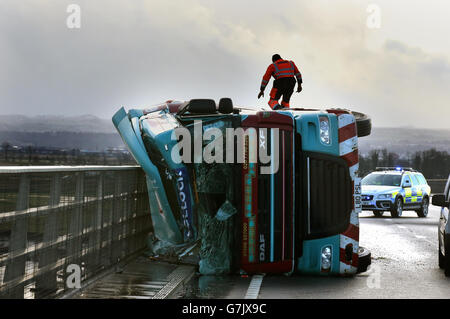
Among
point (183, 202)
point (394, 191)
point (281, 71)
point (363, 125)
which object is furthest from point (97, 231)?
point (394, 191)

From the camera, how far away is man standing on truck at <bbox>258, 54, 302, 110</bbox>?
13312 millimetres

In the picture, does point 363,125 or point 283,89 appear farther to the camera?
point 283,89

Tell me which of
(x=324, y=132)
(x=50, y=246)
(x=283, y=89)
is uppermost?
(x=283, y=89)

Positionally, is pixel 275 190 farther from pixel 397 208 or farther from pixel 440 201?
pixel 397 208

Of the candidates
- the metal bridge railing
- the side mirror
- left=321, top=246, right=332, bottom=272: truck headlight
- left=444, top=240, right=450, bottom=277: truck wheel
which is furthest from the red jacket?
left=321, top=246, right=332, bottom=272: truck headlight

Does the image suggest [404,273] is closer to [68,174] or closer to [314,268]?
[314,268]

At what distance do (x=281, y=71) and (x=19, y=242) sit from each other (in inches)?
343

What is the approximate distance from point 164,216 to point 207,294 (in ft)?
6.78

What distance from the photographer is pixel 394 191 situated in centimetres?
2352

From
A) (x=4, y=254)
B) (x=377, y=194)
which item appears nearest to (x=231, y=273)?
(x=4, y=254)

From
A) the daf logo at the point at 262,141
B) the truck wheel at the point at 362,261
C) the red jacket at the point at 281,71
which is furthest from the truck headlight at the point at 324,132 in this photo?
the red jacket at the point at 281,71

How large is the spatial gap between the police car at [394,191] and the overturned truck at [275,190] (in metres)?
15.6

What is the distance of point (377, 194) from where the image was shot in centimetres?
2344
